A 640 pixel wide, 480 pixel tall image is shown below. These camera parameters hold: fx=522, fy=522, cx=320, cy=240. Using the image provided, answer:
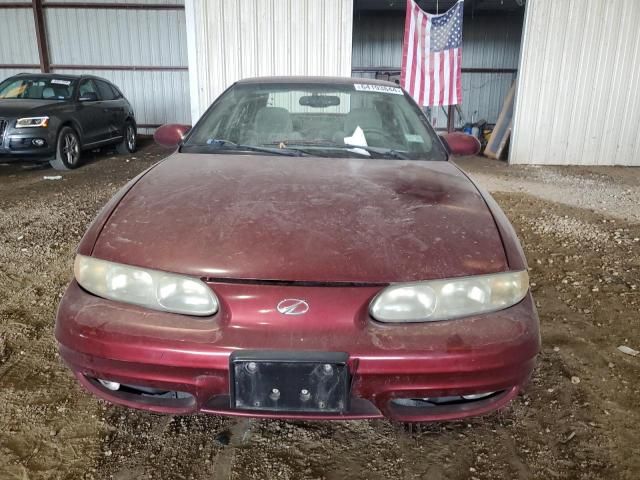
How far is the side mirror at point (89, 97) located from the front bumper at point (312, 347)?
7512 millimetres

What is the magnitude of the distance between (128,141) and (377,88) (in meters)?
7.71

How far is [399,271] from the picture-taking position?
1558mm

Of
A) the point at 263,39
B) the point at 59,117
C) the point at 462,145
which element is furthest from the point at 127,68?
the point at 462,145

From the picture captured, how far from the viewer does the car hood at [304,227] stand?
61.7 inches

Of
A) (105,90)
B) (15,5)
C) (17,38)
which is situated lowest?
(105,90)

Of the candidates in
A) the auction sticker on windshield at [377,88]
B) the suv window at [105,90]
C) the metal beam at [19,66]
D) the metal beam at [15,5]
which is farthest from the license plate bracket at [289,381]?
the metal beam at [15,5]

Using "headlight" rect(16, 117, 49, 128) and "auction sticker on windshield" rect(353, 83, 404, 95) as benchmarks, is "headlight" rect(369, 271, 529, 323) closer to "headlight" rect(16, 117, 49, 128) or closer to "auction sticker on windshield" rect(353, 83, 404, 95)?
"auction sticker on windshield" rect(353, 83, 404, 95)

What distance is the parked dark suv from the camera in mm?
6879

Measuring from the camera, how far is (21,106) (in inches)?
281

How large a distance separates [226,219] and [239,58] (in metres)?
6.62

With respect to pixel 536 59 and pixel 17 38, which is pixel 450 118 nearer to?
pixel 536 59

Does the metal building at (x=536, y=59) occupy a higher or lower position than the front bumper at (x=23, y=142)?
higher

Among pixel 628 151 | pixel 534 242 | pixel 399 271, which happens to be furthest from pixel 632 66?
pixel 399 271

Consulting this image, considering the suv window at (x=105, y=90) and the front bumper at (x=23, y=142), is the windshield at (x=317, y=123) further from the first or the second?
the suv window at (x=105, y=90)
